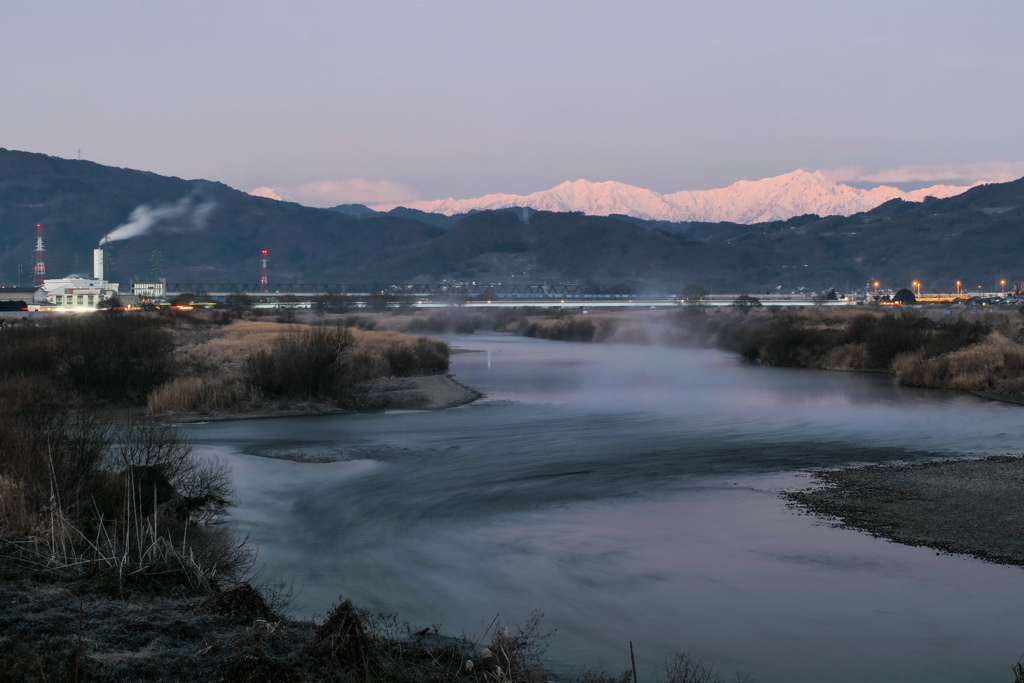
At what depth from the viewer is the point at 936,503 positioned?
16.5 metres

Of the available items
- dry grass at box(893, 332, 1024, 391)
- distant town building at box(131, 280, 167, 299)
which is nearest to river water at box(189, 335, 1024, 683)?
dry grass at box(893, 332, 1024, 391)

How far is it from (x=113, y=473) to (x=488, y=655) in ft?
24.1

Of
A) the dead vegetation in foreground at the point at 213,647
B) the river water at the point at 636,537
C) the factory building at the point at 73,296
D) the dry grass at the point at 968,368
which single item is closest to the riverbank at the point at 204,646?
the dead vegetation in foreground at the point at 213,647

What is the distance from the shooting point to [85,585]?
891 cm

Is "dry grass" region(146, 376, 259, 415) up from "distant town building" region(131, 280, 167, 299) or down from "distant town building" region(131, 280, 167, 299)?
down

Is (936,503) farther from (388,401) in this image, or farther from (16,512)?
(388,401)

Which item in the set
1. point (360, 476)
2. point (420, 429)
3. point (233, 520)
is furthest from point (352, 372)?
point (233, 520)

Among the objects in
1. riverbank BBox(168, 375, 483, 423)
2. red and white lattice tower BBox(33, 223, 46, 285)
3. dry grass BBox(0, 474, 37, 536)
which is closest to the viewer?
dry grass BBox(0, 474, 37, 536)

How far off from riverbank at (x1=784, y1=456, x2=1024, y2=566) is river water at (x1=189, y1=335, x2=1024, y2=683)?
22.4 inches

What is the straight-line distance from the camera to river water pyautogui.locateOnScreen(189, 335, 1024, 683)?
35.8 ft

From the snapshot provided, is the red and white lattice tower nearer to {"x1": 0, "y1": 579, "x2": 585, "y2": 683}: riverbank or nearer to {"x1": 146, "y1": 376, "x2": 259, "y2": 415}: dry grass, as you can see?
{"x1": 146, "y1": 376, "x2": 259, "y2": 415}: dry grass

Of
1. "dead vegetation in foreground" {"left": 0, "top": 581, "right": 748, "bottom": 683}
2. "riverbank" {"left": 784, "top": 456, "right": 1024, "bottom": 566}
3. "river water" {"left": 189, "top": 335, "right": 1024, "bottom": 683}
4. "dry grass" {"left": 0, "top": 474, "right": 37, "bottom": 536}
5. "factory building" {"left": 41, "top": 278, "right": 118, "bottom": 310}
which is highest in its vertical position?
"factory building" {"left": 41, "top": 278, "right": 118, "bottom": 310}

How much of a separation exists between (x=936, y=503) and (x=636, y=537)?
5.65 meters

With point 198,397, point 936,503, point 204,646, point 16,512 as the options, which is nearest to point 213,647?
point 204,646
